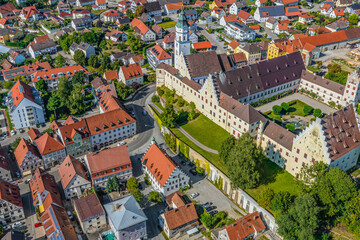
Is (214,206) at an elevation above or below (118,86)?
below

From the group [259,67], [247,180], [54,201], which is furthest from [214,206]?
[259,67]

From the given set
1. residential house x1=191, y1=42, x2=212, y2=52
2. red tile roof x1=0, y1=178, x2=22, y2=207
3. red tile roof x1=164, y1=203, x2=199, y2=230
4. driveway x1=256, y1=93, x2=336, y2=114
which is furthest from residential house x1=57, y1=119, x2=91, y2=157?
residential house x1=191, y1=42, x2=212, y2=52

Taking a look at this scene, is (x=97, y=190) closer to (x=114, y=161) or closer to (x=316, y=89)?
(x=114, y=161)

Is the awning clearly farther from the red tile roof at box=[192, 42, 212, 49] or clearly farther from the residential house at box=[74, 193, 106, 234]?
the red tile roof at box=[192, 42, 212, 49]

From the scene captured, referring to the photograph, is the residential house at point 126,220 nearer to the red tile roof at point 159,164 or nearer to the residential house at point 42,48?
the red tile roof at point 159,164

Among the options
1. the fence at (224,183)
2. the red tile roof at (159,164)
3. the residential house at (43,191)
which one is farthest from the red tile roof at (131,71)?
the residential house at (43,191)

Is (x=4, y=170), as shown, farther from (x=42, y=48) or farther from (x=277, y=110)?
(x=42, y=48)
